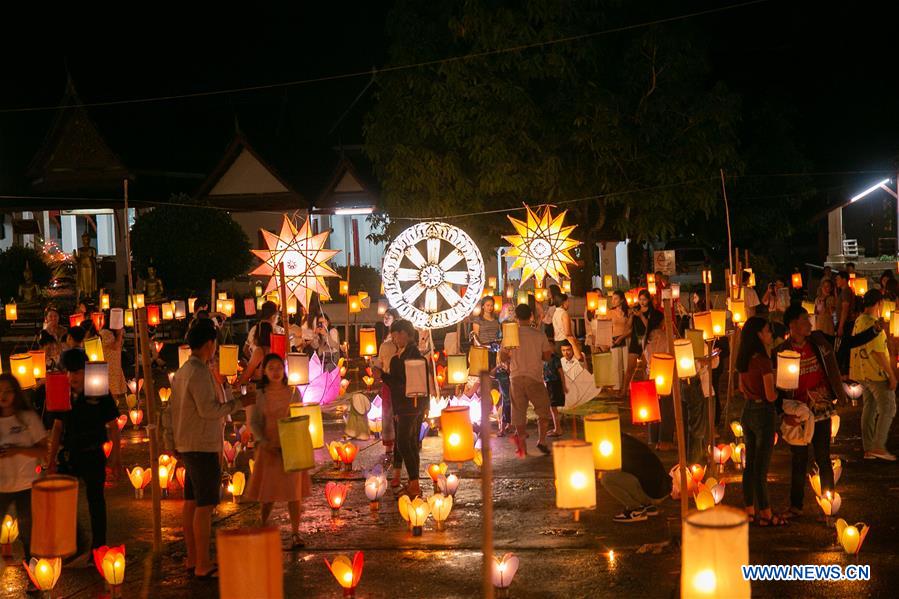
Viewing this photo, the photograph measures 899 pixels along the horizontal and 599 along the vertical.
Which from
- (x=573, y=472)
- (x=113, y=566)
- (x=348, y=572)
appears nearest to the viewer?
(x=573, y=472)

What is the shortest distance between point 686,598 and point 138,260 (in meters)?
29.6

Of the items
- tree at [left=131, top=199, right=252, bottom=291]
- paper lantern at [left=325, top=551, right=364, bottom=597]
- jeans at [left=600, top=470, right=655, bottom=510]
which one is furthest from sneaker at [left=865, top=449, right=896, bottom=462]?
tree at [left=131, top=199, right=252, bottom=291]

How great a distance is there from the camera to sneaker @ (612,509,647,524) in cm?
909

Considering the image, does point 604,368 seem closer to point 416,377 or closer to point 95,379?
point 416,377

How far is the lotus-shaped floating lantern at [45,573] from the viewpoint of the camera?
288 inches

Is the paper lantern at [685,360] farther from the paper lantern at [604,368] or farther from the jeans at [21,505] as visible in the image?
the jeans at [21,505]

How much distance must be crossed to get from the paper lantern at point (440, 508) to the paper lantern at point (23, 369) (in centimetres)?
482

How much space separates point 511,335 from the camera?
12.2 m

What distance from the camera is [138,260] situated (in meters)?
32.2

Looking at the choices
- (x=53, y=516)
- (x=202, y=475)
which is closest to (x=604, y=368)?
(x=202, y=475)

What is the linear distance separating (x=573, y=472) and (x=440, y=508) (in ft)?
10.4

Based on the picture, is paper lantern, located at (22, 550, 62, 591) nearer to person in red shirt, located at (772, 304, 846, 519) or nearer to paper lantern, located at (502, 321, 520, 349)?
person in red shirt, located at (772, 304, 846, 519)

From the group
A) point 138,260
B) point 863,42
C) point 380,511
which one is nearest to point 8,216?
point 138,260

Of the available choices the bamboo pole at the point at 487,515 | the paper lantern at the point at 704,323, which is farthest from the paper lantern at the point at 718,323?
the bamboo pole at the point at 487,515
